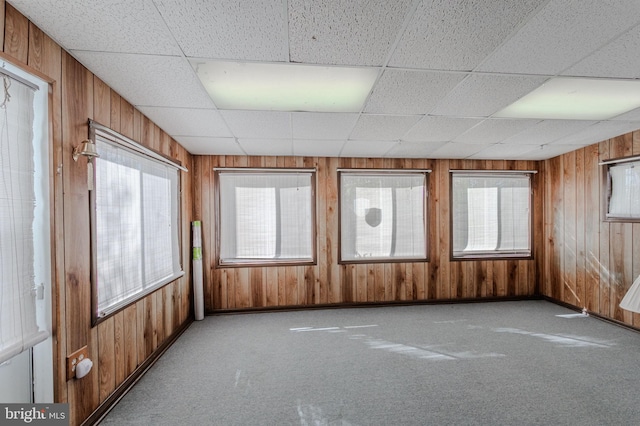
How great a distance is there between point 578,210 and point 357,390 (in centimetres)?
377

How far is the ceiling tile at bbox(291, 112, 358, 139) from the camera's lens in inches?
95.0

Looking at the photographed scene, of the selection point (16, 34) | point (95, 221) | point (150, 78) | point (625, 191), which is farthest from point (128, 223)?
point (625, 191)

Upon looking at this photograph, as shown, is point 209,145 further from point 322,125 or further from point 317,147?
point 322,125

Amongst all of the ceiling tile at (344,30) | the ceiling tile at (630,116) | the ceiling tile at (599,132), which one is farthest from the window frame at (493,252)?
the ceiling tile at (344,30)

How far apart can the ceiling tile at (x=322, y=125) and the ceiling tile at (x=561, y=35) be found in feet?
3.71

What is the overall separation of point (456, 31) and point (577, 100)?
5.40 ft

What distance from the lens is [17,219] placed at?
4.17 feet

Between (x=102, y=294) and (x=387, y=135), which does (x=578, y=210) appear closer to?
(x=387, y=135)

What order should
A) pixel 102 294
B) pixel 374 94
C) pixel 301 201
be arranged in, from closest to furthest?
pixel 102 294 → pixel 374 94 → pixel 301 201

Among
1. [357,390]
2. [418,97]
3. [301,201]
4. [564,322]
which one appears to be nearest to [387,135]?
[418,97]

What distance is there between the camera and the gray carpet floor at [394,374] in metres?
1.78

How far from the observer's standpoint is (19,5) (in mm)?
1175

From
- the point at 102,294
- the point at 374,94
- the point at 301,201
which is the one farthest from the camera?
the point at 301,201

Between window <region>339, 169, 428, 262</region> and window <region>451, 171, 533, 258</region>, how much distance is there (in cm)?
54
